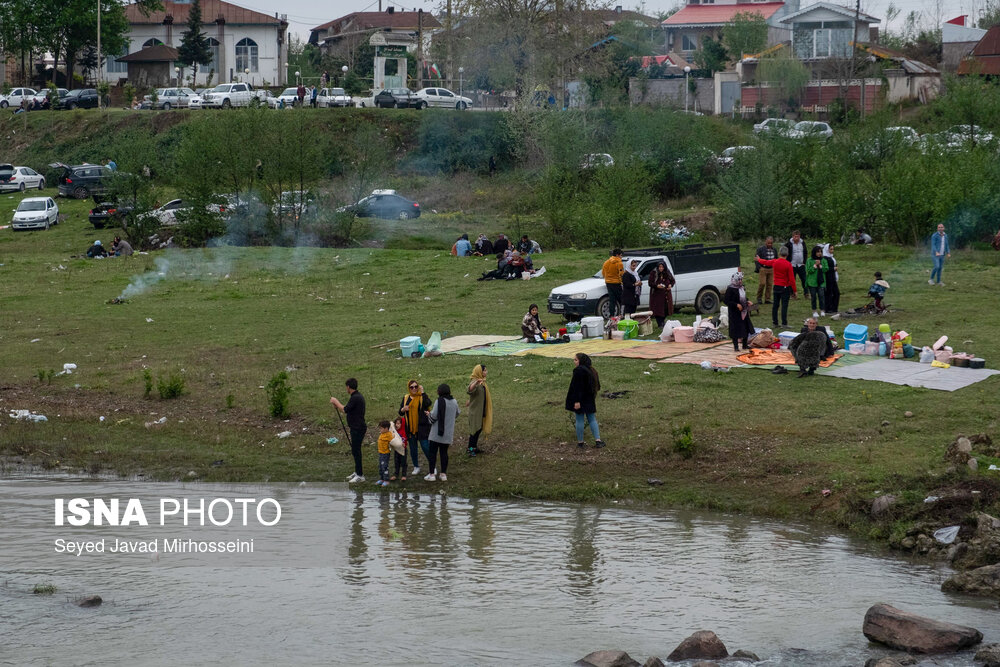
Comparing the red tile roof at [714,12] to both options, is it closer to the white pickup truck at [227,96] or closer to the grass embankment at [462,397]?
the white pickup truck at [227,96]

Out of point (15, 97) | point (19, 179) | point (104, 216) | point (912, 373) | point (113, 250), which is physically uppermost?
point (15, 97)

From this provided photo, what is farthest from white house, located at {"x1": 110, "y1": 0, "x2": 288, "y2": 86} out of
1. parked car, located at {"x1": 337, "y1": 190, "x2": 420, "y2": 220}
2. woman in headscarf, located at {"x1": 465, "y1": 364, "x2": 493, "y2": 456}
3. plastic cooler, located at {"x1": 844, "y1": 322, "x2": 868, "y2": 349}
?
woman in headscarf, located at {"x1": 465, "y1": 364, "x2": 493, "y2": 456}

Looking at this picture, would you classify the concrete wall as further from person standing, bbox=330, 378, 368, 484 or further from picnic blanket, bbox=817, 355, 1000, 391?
person standing, bbox=330, 378, 368, 484

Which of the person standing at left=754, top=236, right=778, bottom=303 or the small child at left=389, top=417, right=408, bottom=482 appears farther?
the person standing at left=754, top=236, right=778, bottom=303

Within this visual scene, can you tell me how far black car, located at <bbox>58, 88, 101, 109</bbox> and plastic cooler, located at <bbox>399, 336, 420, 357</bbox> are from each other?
59.2 m

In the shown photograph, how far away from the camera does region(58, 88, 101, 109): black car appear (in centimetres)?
7394

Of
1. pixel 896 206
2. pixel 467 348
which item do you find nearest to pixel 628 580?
pixel 467 348

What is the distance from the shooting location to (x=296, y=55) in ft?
318

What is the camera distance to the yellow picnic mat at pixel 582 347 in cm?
2166

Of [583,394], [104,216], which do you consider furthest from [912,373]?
[104,216]

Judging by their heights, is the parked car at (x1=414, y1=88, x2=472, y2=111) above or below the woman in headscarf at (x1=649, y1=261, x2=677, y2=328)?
above

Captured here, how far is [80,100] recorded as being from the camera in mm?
74188

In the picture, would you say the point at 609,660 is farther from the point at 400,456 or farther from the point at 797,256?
the point at 797,256

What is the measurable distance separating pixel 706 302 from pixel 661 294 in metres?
2.50
